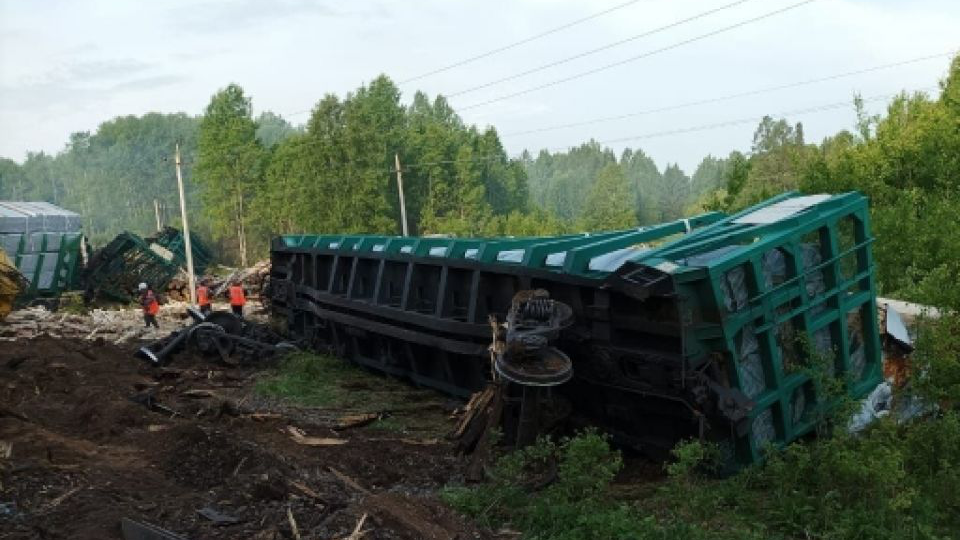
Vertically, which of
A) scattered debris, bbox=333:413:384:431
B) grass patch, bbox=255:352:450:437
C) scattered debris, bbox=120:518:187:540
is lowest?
grass patch, bbox=255:352:450:437

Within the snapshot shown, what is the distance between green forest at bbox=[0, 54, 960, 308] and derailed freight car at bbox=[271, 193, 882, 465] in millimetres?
2041

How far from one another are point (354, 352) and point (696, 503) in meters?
8.62

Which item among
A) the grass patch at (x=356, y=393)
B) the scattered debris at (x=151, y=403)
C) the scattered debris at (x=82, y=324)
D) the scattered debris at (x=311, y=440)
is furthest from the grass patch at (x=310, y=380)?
the scattered debris at (x=82, y=324)

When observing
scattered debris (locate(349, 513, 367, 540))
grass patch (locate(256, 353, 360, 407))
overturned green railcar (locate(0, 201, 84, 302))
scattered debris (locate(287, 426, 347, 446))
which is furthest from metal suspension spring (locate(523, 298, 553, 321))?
overturned green railcar (locate(0, 201, 84, 302))

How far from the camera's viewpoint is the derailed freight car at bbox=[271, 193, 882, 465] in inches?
278

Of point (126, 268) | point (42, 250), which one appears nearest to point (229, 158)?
point (126, 268)

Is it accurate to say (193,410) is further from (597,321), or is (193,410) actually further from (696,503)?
(696,503)

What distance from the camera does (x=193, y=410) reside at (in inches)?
429

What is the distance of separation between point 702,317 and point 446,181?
49.5 meters

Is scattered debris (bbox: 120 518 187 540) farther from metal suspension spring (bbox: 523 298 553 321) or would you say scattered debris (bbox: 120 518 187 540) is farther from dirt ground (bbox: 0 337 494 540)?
metal suspension spring (bbox: 523 298 553 321)

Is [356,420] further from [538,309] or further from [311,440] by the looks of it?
[538,309]

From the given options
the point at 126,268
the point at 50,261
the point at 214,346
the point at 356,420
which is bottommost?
the point at 356,420

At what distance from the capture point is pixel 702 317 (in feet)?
23.4

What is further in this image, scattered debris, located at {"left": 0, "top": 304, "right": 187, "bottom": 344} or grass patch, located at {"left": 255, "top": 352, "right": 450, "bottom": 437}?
scattered debris, located at {"left": 0, "top": 304, "right": 187, "bottom": 344}
